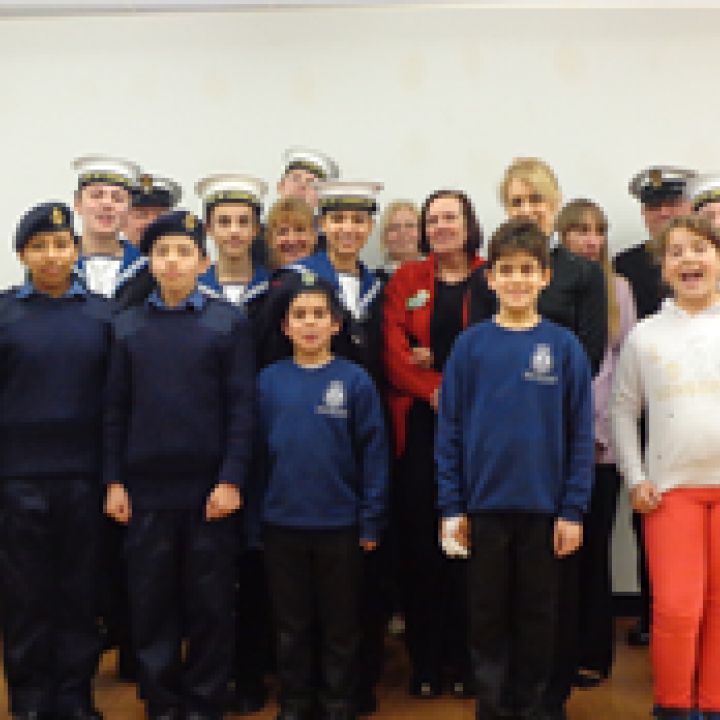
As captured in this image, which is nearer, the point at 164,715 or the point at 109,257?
the point at 164,715

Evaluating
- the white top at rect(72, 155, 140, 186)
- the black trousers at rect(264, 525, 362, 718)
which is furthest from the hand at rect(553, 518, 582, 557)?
the white top at rect(72, 155, 140, 186)

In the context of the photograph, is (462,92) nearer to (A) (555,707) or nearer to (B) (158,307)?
(B) (158,307)

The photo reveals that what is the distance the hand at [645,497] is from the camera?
237 cm

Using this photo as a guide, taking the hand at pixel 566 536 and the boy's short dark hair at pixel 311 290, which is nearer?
the hand at pixel 566 536

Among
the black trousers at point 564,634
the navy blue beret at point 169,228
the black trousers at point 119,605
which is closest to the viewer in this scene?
the black trousers at point 564,634

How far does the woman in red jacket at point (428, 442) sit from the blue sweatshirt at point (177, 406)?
55 cm

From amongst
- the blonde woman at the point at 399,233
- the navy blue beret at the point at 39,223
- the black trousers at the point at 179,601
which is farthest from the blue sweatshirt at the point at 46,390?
the blonde woman at the point at 399,233

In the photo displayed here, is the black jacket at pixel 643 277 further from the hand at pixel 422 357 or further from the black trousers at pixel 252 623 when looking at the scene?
the black trousers at pixel 252 623

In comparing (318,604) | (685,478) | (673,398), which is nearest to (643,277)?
(673,398)

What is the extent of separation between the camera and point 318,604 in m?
2.48

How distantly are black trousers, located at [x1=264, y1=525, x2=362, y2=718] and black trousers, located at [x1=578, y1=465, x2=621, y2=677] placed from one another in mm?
766

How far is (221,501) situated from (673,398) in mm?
1296

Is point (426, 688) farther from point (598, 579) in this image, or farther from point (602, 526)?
point (602, 526)

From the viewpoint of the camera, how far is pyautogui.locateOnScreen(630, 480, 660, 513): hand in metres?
2.37
